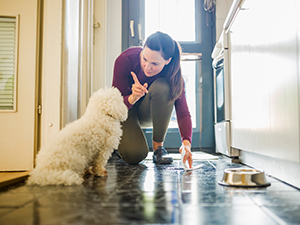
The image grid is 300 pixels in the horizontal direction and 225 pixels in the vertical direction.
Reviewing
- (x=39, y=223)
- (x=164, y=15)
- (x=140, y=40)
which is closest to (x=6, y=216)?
(x=39, y=223)

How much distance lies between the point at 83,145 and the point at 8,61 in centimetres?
89

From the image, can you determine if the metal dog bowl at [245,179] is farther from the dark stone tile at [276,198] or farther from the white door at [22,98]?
the white door at [22,98]


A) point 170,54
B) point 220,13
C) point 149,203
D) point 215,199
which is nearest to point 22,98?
point 170,54

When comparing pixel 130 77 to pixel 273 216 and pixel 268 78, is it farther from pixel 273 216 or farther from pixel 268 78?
pixel 273 216

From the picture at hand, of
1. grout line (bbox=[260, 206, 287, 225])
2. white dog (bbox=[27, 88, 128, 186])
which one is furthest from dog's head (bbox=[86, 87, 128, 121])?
grout line (bbox=[260, 206, 287, 225])

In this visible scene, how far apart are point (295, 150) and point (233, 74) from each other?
3.53ft

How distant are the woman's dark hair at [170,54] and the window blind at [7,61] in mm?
816

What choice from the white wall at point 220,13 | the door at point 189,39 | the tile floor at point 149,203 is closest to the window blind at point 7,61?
the tile floor at point 149,203

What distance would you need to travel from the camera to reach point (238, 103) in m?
1.81

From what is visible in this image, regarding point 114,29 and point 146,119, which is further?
point 114,29

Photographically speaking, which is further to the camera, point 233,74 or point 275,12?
point 233,74

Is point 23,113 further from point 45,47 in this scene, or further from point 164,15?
point 164,15

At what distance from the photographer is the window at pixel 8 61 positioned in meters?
1.70

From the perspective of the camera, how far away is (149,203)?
2.75 feet
